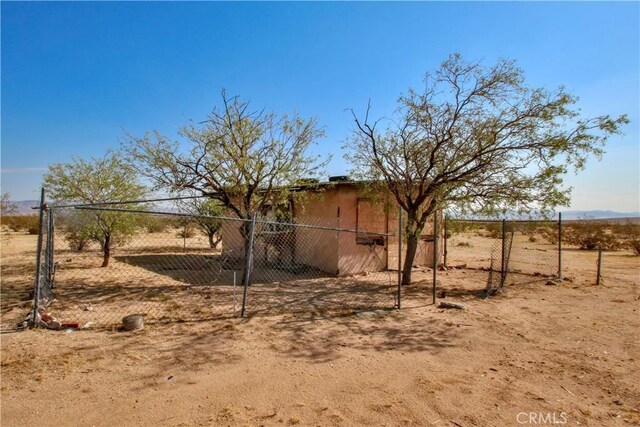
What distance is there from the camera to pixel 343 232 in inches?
468

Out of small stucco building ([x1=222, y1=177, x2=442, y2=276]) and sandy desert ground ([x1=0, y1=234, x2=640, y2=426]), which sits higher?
small stucco building ([x1=222, y1=177, x2=442, y2=276])

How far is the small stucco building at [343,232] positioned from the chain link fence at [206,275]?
0.04 meters

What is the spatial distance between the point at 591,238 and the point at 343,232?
61.0ft

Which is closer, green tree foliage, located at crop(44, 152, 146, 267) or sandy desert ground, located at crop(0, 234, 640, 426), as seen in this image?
sandy desert ground, located at crop(0, 234, 640, 426)

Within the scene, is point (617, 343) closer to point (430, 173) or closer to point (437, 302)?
point (437, 302)

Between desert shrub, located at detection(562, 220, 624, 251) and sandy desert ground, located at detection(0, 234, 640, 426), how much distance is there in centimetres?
1744

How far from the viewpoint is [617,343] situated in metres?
5.50

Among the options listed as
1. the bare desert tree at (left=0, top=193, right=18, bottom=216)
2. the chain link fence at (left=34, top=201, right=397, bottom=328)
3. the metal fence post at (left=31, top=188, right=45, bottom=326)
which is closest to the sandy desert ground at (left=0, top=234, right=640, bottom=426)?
the metal fence post at (left=31, top=188, right=45, bottom=326)

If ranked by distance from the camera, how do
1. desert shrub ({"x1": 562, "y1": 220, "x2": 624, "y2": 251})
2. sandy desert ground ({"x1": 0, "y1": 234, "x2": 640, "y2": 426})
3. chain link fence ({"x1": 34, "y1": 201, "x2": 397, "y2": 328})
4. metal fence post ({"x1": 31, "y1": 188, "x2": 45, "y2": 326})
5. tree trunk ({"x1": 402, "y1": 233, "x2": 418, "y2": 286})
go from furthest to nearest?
desert shrub ({"x1": 562, "y1": 220, "x2": 624, "y2": 251}) < tree trunk ({"x1": 402, "y1": 233, "x2": 418, "y2": 286}) < chain link fence ({"x1": 34, "y1": 201, "x2": 397, "y2": 328}) < metal fence post ({"x1": 31, "y1": 188, "x2": 45, "y2": 326}) < sandy desert ground ({"x1": 0, "y1": 234, "x2": 640, "y2": 426})

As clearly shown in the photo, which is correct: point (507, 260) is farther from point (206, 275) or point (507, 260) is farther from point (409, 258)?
point (206, 275)

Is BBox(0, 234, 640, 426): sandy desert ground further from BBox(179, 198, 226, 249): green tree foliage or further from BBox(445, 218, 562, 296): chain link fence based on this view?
BBox(445, 218, 562, 296): chain link fence

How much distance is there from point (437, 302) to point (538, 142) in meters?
4.53

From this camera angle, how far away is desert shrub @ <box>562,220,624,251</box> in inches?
824

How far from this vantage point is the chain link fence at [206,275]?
259 inches
